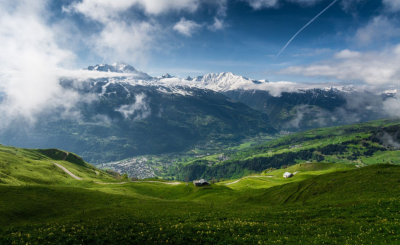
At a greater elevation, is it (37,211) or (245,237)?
(245,237)

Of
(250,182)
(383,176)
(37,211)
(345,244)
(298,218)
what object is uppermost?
(383,176)

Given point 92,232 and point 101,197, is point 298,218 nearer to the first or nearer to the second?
point 92,232

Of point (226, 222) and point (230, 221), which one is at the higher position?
point (226, 222)

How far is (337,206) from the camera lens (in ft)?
115

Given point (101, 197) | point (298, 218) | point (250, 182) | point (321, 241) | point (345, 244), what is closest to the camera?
point (345, 244)

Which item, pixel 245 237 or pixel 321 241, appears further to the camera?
pixel 245 237

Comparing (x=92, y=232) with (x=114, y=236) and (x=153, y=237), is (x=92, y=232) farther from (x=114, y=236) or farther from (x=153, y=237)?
(x=153, y=237)

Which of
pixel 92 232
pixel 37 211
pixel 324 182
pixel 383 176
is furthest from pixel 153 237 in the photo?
pixel 383 176

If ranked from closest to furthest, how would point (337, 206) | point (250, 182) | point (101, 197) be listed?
1. point (337, 206)
2. point (101, 197)
3. point (250, 182)

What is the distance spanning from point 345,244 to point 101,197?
62571mm

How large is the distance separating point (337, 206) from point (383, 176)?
24044 mm

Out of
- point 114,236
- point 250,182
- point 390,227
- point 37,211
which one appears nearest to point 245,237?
point 114,236

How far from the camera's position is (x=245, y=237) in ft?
75.5

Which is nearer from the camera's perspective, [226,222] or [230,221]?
[226,222]
